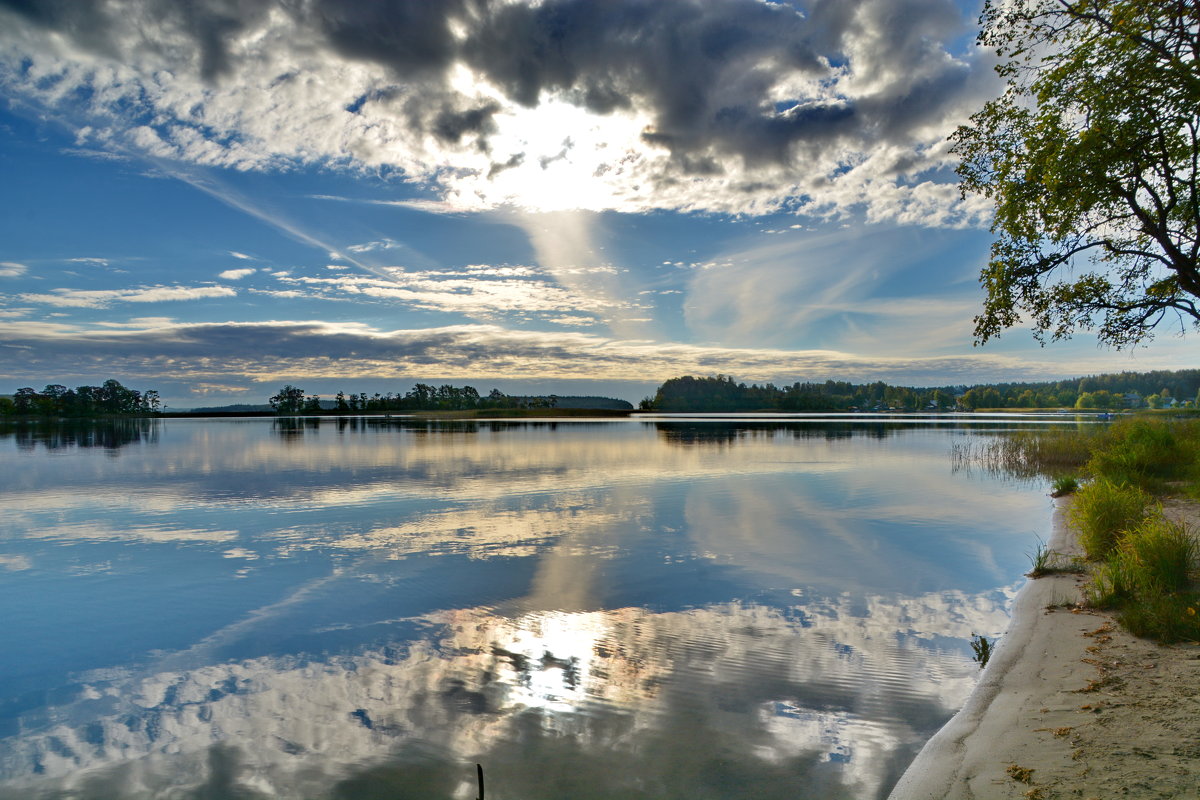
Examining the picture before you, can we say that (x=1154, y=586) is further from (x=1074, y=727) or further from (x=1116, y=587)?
(x=1074, y=727)

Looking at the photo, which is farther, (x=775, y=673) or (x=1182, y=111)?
(x=1182, y=111)

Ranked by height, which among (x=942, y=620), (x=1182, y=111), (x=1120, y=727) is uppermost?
(x=1182, y=111)

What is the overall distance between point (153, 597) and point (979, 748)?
13.7 m

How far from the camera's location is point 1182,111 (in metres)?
14.3

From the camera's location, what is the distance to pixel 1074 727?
5.90 metres

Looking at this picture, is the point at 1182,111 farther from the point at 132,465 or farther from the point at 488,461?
the point at 132,465

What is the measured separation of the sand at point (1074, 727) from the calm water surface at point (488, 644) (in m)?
0.51

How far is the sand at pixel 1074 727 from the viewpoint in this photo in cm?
492

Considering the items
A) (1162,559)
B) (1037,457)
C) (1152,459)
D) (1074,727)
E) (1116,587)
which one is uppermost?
(1162,559)

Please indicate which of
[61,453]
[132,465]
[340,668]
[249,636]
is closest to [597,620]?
[340,668]

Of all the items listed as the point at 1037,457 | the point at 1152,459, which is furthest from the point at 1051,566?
the point at 1037,457

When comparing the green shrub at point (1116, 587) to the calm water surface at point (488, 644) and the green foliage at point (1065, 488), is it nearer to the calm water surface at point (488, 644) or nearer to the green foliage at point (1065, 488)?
A: the calm water surface at point (488, 644)

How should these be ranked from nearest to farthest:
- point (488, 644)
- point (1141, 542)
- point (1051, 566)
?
point (488, 644) < point (1141, 542) < point (1051, 566)

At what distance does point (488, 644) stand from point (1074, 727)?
7.12m
